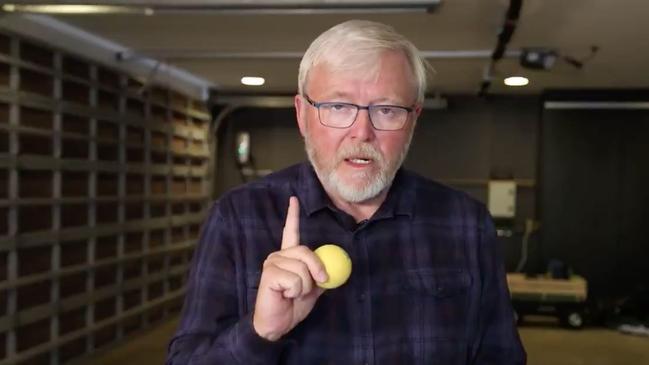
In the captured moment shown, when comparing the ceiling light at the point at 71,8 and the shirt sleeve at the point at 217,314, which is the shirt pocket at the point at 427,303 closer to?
the shirt sleeve at the point at 217,314

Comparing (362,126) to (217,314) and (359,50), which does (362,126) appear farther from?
(217,314)

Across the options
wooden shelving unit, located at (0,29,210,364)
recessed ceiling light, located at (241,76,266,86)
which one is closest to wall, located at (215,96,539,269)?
recessed ceiling light, located at (241,76,266,86)

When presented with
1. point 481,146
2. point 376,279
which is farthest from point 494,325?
point 481,146

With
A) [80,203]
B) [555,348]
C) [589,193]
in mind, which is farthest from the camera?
[589,193]

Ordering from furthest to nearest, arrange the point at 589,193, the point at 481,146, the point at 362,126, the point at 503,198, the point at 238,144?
the point at 238,144
the point at 481,146
the point at 503,198
the point at 589,193
the point at 362,126

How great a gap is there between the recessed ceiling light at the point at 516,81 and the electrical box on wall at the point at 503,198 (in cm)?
115

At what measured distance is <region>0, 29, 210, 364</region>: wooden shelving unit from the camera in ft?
12.7

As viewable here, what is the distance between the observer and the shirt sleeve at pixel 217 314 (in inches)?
43.3

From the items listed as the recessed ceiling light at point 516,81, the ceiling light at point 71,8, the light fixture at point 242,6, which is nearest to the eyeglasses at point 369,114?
the light fixture at point 242,6

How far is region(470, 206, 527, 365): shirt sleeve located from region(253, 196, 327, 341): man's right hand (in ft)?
1.47

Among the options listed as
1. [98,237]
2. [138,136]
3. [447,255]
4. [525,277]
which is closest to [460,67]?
[525,277]

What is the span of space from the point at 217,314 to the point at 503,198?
21.1 feet

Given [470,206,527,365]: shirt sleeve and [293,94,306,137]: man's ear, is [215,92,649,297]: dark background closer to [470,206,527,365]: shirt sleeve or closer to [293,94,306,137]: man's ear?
[470,206,527,365]: shirt sleeve

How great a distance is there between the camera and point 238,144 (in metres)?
7.73
